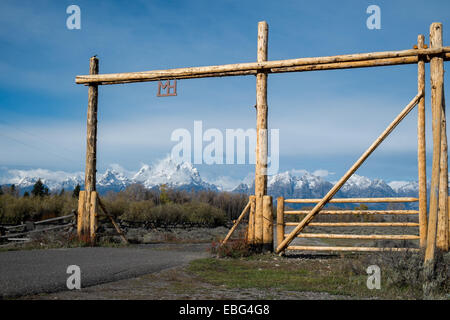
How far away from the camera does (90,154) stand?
13.7m

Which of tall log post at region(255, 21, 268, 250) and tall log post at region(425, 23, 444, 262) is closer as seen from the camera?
tall log post at region(425, 23, 444, 262)

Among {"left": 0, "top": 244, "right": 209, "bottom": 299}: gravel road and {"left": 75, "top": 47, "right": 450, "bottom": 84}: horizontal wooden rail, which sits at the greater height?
{"left": 75, "top": 47, "right": 450, "bottom": 84}: horizontal wooden rail

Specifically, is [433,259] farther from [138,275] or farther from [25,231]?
[25,231]

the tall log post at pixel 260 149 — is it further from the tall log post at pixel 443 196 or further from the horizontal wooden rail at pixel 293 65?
the tall log post at pixel 443 196

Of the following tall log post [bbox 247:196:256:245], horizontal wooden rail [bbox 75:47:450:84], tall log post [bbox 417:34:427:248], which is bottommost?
tall log post [bbox 247:196:256:245]

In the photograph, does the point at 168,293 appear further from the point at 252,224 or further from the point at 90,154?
the point at 90,154

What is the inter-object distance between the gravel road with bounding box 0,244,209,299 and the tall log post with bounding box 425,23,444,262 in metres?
4.95

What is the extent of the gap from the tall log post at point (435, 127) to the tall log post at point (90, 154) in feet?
30.8

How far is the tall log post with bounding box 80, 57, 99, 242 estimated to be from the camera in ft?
44.8

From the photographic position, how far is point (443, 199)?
10336 millimetres

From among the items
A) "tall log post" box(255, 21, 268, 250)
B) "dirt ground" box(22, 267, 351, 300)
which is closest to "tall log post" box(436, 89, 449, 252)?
"tall log post" box(255, 21, 268, 250)

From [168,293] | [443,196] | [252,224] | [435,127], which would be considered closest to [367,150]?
[435,127]

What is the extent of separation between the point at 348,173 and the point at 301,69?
2918mm

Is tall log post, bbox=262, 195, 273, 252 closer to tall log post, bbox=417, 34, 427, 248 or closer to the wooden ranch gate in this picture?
the wooden ranch gate
